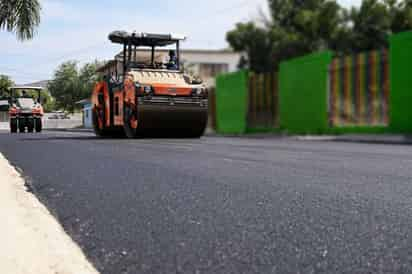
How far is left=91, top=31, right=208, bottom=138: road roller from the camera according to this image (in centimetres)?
1438

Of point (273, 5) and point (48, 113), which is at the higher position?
point (273, 5)

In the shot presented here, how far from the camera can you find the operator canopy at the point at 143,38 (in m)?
15.3

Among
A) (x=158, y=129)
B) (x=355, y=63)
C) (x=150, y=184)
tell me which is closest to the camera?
(x=150, y=184)

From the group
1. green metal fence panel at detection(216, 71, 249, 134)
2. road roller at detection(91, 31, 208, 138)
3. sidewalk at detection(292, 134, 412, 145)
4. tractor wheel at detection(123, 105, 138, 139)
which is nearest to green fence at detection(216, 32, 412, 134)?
green metal fence panel at detection(216, 71, 249, 134)

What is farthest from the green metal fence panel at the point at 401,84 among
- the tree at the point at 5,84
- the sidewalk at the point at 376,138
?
the tree at the point at 5,84

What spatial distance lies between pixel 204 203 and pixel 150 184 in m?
1.28

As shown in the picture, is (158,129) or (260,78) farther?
(260,78)

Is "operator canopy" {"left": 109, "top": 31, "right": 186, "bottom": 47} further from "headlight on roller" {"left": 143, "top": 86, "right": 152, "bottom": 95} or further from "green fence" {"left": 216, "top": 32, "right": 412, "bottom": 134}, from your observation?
"green fence" {"left": 216, "top": 32, "right": 412, "bottom": 134}

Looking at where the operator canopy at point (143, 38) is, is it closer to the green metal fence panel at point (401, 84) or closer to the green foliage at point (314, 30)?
the green metal fence panel at point (401, 84)

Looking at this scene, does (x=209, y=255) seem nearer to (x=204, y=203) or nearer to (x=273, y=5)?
(x=204, y=203)

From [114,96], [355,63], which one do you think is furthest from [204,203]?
[355,63]

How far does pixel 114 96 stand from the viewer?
1593 cm

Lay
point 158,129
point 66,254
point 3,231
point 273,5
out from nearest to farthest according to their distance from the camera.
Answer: point 66,254, point 3,231, point 158,129, point 273,5

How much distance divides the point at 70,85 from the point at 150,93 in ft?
19.5
